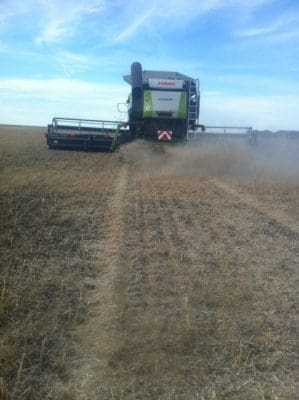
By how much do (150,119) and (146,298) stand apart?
50.4 ft

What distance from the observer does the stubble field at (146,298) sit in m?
3.86

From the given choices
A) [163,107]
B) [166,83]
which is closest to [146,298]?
[163,107]

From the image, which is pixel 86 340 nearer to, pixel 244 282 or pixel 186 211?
pixel 244 282

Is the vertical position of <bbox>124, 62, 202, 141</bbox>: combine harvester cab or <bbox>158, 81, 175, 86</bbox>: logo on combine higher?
<bbox>158, 81, 175, 86</bbox>: logo on combine

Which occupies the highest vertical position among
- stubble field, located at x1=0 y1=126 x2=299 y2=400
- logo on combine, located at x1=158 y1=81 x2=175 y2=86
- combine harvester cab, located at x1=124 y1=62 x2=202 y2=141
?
logo on combine, located at x1=158 y1=81 x2=175 y2=86

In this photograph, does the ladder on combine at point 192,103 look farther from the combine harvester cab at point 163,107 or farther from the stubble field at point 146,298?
the stubble field at point 146,298

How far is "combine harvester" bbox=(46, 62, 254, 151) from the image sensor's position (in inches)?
783

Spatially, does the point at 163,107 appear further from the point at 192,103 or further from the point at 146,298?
the point at 146,298

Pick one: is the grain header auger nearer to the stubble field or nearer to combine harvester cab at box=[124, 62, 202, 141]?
combine harvester cab at box=[124, 62, 202, 141]

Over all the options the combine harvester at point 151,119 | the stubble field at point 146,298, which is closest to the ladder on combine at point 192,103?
the combine harvester at point 151,119

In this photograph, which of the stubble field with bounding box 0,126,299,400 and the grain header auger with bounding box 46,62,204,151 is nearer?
the stubble field with bounding box 0,126,299,400

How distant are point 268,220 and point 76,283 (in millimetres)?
4814

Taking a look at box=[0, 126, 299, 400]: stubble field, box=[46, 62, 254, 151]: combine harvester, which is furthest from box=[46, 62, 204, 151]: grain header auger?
box=[0, 126, 299, 400]: stubble field

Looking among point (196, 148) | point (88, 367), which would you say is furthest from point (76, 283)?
point (196, 148)
